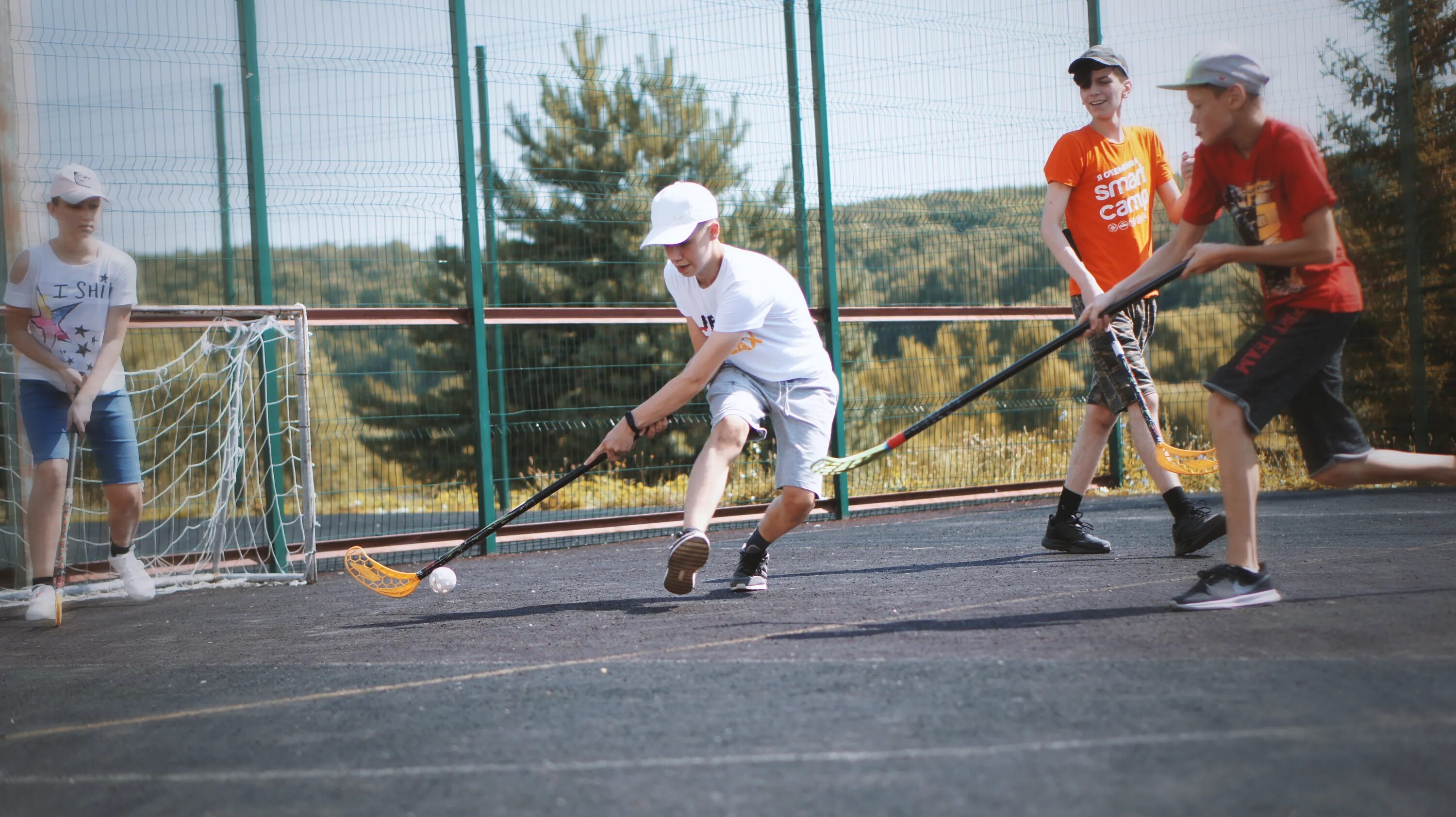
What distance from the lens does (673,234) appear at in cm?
450

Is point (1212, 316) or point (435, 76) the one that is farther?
point (1212, 316)

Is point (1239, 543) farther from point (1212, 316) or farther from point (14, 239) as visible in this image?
point (1212, 316)

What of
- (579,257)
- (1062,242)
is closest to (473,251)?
(579,257)

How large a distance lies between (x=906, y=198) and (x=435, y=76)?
3618 mm

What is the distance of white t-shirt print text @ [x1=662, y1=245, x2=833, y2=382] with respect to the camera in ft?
15.4

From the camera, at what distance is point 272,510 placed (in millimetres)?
6996

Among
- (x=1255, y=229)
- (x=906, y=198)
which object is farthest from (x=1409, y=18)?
(x=1255, y=229)

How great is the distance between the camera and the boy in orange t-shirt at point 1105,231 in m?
5.63

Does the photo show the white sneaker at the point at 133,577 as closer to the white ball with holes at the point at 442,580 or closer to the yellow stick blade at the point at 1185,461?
the white ball with holes at the point at 442,580

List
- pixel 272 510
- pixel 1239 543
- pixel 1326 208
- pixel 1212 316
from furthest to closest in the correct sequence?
Answer: pixel 1212 316 → pixel 272 510 → pixel 1239 543 → pixel 1326 208

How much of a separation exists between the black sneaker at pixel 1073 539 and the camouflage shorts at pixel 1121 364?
561mm

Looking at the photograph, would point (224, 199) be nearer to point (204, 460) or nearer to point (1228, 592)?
point (204, 460)

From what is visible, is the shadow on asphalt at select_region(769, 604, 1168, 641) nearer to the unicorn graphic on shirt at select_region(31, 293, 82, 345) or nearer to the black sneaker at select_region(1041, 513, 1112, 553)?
the black sneaker at select_region(1041, 513, 1112, 553)

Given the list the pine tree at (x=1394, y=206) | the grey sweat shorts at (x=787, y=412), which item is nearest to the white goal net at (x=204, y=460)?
the grey sweat shorts at (x=787, y=412)
